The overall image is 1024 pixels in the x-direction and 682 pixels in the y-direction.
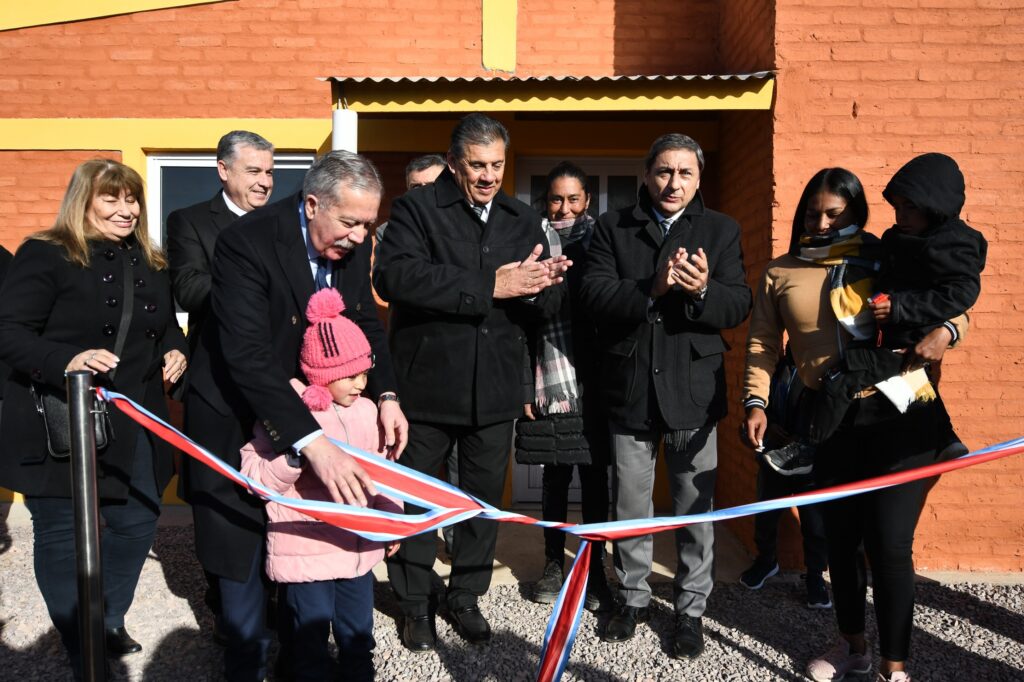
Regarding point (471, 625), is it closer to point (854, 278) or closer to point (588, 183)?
point (854, 278)

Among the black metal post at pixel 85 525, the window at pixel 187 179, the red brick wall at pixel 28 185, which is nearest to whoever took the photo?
the black metal post at pixel 85 525

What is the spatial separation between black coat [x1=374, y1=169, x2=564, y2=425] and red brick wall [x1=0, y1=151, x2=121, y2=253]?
11.2ft

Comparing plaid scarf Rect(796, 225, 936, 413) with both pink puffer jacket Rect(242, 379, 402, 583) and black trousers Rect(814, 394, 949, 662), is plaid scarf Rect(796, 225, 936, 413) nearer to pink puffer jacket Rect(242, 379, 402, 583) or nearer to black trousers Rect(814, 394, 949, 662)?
black trousers Rect(814, 394, 949, 662)

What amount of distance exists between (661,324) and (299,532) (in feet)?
5.60

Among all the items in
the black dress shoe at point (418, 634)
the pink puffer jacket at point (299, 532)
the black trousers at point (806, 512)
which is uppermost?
the pink puffer jacket at point (299, 532)

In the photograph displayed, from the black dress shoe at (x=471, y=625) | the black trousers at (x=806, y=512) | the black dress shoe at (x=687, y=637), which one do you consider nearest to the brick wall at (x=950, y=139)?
the black trousers at (x=806, y=512)

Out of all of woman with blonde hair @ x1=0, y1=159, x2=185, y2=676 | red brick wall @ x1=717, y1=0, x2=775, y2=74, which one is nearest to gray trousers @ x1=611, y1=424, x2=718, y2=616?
woman with blonde hair @ x1=0, y1=159, x2=185, y2=676

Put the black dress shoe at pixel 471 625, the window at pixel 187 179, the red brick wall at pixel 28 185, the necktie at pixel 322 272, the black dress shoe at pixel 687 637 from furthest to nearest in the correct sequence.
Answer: the window at pixel 187 179, the red brick wall at pixel 28 185, the black dress shoe at pixel 471 625, the black dress shoe at pixel 687 637, the necktie at pixel 322 272

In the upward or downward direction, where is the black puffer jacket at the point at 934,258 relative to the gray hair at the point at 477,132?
downward

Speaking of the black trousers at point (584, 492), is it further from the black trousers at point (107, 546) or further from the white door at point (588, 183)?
the black trousers at point (107, 546)

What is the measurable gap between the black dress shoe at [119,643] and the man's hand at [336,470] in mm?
1639

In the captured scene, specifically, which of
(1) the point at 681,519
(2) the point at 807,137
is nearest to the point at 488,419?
(1) the point at 681,519

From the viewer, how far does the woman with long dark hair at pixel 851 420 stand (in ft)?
9.22

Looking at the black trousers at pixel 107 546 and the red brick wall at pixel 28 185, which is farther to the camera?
the red brick wall at pixel 28 185
